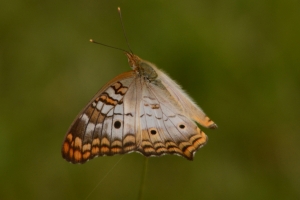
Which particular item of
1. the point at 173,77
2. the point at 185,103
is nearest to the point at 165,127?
the point at 185,103

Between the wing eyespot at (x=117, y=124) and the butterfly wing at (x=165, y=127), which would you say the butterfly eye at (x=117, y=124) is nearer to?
the wing eyespot at (x=117, y=124)

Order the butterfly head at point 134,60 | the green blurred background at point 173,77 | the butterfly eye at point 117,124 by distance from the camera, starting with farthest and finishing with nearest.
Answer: the green blurred background at point 173,77 < the butterfly head at point 134,60 < the butterfly eye at point 117,124

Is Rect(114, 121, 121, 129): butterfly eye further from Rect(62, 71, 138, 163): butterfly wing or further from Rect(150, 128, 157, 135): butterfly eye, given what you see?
Rect(150, 128, 157, 135): butterfly eye

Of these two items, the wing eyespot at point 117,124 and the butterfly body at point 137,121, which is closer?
the butterfly body at point 137,121

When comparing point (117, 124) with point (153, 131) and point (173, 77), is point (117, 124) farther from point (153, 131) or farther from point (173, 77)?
point (173, 77)

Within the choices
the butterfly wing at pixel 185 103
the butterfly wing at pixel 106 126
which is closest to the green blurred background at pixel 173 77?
the butterfly wing at pixel 185 103

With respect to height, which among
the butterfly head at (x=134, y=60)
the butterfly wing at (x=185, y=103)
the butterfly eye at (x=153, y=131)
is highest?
the butterfly head at (x=134, y=60)
